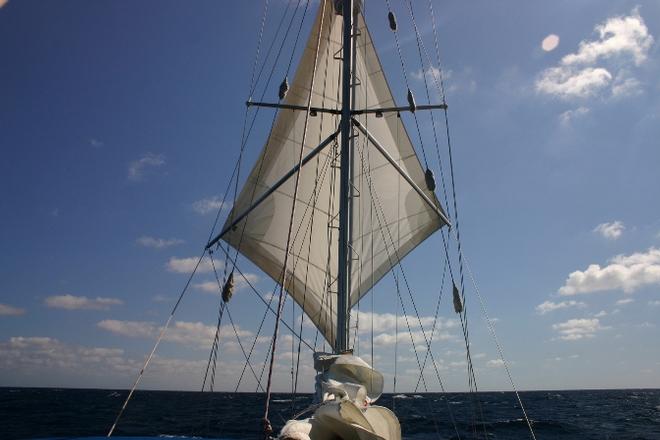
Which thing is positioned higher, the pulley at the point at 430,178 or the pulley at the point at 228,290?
the pulley at the point at 430,178

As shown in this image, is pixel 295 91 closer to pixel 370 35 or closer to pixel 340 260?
pixel 370 35

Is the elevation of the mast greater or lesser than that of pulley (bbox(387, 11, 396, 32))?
lesser

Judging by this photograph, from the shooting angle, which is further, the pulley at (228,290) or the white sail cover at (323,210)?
the white sail cover at (323,210)

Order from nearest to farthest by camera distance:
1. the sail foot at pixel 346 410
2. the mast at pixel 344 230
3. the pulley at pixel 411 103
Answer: the sail foot at pixel 346 410 → the mast at pixel 344 230 → the pulley at pixel 411 103

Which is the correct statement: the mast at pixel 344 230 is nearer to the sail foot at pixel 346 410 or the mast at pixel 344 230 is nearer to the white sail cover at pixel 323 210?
the sail foot at pixel 346 410

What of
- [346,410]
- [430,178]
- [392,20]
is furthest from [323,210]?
[346,410]

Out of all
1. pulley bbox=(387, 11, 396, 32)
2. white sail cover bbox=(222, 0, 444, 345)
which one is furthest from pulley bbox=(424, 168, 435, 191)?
pulley bbox=(387, 11, 396, 32)

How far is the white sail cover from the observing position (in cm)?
1177

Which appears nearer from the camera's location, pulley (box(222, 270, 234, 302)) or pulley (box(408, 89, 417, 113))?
pulley (box(222, 270, 234, 302))

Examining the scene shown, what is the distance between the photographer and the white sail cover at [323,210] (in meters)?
11.8

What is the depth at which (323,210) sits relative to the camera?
41.5 ft

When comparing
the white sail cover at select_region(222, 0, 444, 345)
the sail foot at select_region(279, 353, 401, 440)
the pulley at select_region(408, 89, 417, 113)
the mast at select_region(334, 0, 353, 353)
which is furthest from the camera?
the white sail cover at select_region(222, 0, 444, 345)

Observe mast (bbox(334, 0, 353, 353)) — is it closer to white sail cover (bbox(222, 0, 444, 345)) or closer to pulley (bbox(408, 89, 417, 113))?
pulley (bbox(408, 89, 417, 113))

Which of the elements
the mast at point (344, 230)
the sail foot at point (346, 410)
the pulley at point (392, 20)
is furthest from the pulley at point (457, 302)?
the pulley at point (392, 20)
